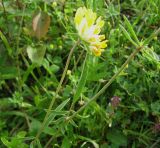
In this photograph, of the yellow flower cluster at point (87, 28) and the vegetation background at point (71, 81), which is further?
the vegetation background at point (71, 81)

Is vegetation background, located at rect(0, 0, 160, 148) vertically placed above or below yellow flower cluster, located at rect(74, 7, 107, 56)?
below

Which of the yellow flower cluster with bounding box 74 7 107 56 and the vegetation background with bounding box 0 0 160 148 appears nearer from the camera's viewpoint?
the yellow flower cluster with bounding box 74 7 107 56

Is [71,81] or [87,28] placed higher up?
[87,28]

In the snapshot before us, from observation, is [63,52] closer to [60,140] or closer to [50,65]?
[50,65]

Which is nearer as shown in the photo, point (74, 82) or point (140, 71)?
point (74, 82)

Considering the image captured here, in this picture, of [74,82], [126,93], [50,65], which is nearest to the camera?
[74,82]

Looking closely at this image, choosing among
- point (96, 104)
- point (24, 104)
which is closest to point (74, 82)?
point (96, 104)

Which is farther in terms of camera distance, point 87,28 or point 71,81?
point 71,81

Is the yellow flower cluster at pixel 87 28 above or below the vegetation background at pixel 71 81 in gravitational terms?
above
